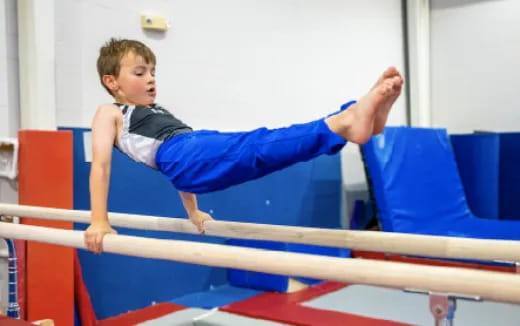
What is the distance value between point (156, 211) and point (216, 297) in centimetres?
70

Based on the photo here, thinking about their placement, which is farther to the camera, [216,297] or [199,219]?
[216,297]

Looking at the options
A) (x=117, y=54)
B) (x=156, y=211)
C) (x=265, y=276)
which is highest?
(x=117, y=54)

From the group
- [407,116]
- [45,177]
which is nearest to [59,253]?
[45,177]

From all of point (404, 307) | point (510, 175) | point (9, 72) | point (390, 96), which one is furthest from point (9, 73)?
point (510, 175)

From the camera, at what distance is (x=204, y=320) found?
2963mm

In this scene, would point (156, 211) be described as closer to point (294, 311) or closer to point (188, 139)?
point (294, 311)

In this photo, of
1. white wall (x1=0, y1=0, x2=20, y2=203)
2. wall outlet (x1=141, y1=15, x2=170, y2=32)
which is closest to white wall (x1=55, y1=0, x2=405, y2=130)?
wall outlet (x1=141, y1=15, x2=170, y2=32)

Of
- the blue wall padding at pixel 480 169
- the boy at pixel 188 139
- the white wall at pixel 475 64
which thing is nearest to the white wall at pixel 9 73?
the boy at pixel 188 139

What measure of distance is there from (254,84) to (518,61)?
2.77 metres

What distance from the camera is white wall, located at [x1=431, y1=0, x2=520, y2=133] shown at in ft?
16.9

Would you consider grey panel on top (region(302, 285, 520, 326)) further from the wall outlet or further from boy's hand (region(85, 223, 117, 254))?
the wall outlet

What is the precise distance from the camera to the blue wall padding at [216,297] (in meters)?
3.33

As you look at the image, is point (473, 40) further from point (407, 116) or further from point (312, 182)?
point (312, 182)

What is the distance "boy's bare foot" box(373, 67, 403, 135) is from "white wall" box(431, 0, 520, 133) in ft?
13.6
